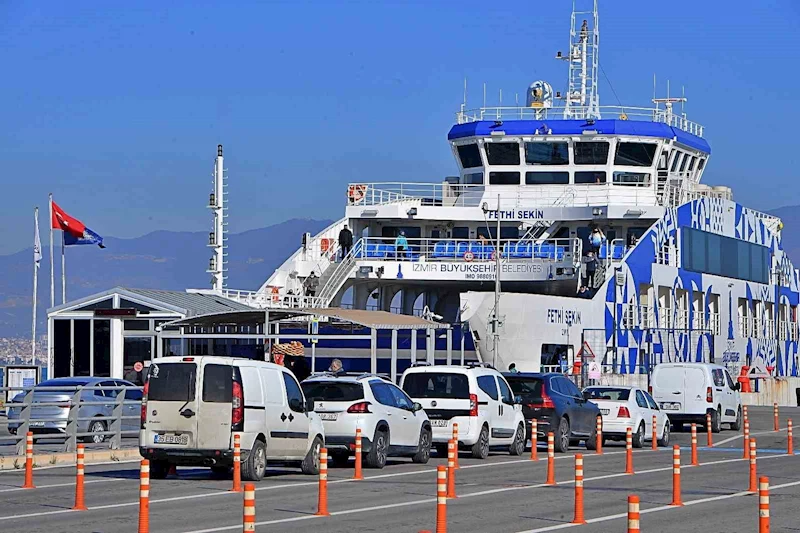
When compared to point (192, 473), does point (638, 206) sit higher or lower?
higher

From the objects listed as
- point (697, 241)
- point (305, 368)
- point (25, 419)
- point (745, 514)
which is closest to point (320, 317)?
point (305, 368)

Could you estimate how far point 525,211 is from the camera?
5119 centimetres

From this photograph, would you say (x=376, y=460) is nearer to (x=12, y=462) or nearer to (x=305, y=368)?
(x=12, y=462)

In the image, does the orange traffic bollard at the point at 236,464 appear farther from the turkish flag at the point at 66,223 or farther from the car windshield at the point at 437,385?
the turkish flag at the point at 66,223

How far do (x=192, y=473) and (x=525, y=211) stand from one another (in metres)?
30.7

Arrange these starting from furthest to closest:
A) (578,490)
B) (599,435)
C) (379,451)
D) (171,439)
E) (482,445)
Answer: (599,435) < (482,445) < (379,451) < (171,439) < (578,490)

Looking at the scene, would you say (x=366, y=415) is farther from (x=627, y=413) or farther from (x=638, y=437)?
(x=638, y=437)

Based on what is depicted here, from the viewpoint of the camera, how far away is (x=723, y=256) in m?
58.6

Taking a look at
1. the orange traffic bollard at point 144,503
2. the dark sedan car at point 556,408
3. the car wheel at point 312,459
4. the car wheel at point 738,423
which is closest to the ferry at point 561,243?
the car wheel at point 738,423

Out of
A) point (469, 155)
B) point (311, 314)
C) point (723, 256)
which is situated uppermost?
point (469, 155)

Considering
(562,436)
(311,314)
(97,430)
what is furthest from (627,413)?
(97,430)

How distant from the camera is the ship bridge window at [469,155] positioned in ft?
175

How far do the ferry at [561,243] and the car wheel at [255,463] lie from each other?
77.2 ft

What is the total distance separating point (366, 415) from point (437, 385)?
3534 mm
